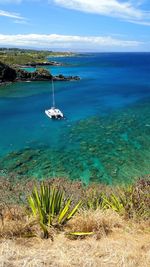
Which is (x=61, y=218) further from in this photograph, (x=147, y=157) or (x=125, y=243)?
(x=147, y=157)

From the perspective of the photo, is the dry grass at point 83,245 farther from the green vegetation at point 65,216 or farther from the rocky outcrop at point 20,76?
the rocky outcrop at point 20,76

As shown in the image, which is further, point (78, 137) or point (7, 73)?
point (7, 73)

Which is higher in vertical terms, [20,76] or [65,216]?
[20,76]

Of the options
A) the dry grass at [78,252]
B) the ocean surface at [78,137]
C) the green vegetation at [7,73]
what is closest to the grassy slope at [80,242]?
the dry grass at [78,252]

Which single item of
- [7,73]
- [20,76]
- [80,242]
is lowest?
[80,242]

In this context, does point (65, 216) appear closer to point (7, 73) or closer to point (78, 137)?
point (78, 137)

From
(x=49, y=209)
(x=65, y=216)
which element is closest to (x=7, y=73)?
(x=49, y=209)

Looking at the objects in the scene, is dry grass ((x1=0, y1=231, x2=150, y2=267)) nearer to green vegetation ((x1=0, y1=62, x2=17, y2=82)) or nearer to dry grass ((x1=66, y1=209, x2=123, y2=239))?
dry grass ((x1=66, y1=209, x2=123, y2=239))

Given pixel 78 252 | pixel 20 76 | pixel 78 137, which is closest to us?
pixel 78 252

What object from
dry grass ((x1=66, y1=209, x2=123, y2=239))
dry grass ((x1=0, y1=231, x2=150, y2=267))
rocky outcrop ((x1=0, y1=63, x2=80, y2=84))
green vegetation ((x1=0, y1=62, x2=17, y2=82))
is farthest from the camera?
rocky outcrop ((x1=0, y1=63, x2=80, y2=84))

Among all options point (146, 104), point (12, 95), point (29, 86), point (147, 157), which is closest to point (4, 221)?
point (147, 157)

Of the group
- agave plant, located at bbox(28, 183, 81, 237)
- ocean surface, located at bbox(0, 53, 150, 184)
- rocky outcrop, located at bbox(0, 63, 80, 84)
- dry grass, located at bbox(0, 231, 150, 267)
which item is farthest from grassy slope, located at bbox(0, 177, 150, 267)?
rocky outcrop, located at bbox(0, 63, 80, 84)
